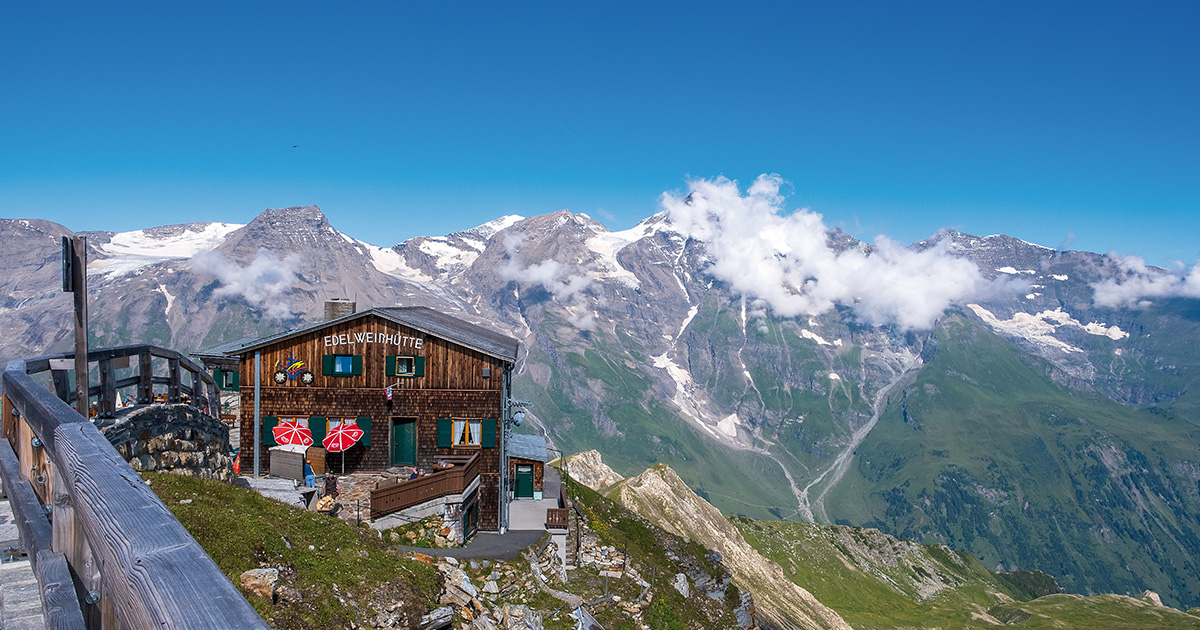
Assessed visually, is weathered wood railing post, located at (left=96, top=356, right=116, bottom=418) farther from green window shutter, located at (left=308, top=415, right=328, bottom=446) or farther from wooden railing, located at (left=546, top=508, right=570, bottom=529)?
wooden railing, located at (left=546, top=508, right=570, bottom=529)

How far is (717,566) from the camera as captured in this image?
65.9 metres

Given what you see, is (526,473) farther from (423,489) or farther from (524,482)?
(423,489)

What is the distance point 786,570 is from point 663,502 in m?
72.4

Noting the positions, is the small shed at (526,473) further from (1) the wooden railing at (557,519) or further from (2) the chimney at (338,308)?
(2) the chimney at (338,308)

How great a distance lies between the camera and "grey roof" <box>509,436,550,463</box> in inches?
2005

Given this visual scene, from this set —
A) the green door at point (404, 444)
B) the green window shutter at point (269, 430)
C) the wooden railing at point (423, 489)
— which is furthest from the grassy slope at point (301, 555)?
the green window shutter at point (269, 430)

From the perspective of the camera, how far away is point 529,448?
5388cm

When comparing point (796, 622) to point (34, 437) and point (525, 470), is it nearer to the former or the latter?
point (525, 470)

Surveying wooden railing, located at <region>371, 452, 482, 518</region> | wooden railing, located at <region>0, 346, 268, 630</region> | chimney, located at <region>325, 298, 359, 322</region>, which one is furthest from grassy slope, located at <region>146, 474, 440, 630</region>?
chimney, located at <region>325, 298, 359, 322</region>

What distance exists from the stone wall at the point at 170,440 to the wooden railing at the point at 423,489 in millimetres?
6840

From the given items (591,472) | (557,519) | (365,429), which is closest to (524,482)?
(557,519)

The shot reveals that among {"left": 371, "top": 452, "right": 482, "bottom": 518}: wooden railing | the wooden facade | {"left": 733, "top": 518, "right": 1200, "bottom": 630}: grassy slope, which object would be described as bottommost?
{"left": 733, "top": 518, "right": 1200, "bottom": 630}: grassy slope

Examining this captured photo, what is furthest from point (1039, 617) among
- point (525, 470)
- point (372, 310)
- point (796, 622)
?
point (372, 310)

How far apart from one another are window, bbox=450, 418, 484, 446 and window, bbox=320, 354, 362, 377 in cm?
651
